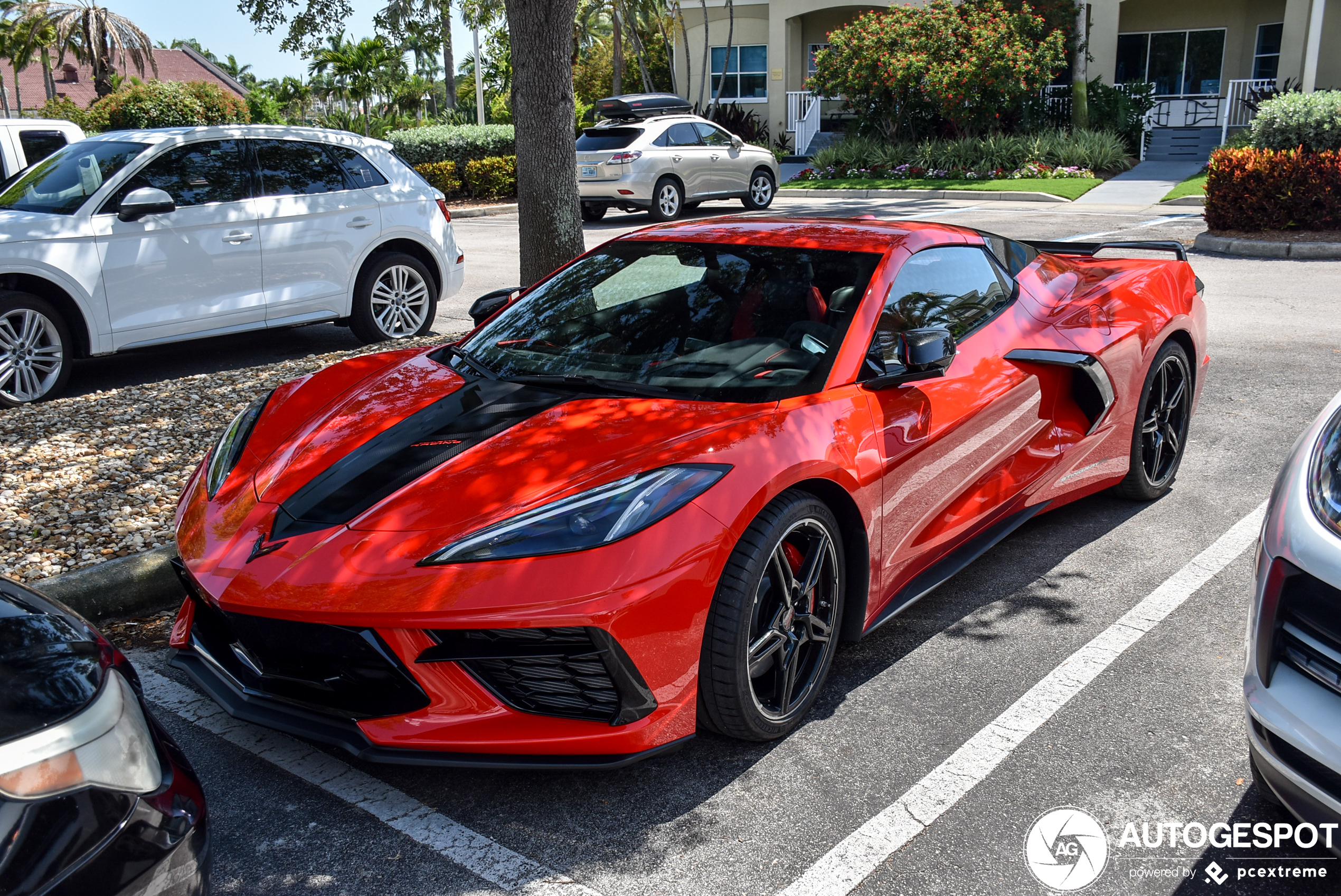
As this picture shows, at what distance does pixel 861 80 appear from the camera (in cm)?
2372

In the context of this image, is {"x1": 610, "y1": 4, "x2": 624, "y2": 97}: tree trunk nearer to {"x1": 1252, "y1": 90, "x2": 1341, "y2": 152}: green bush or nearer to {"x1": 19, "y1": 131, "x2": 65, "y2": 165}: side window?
{"x1": 1252, "y1": 90, "x2": 1341, "y2": 152}: green bush

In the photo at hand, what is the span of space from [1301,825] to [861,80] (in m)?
22.9

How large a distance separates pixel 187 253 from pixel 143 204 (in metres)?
0.46

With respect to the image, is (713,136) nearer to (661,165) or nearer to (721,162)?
(721,162)

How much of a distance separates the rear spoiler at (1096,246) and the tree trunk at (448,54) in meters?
36.7

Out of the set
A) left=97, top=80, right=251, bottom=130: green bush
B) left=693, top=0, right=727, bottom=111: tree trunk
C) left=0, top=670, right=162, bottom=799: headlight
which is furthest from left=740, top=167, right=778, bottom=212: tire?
left=0, top=670, right=162, bottom=799: headlight

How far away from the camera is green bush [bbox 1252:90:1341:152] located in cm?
1337

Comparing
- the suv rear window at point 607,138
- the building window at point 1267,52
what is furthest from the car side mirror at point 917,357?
the building window at point 1267,52

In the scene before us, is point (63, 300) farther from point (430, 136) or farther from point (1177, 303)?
point (430, 136)

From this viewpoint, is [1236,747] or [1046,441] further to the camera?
[1046,441]

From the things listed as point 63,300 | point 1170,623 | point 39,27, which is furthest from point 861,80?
point 39,27

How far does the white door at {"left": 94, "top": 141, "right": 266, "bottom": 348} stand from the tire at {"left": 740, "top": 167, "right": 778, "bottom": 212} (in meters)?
12.9

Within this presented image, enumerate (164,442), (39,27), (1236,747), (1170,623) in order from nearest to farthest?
1. (1236,747)
2. (1170,623)
3. (164,442)
4. (39,27)

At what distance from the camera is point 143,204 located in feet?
23.2
